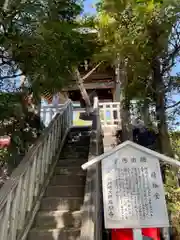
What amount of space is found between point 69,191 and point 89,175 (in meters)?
0.55

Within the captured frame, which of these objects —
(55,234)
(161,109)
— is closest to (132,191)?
(55,234)

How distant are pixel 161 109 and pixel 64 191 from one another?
2189 millimetres

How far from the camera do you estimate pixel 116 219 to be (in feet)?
11.6

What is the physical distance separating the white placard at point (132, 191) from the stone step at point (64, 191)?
1.80 m

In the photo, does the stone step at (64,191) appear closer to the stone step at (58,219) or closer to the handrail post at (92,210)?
the handrail post at (92,210)

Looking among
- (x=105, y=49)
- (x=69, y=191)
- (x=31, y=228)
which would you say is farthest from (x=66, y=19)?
(x=31, y=228)

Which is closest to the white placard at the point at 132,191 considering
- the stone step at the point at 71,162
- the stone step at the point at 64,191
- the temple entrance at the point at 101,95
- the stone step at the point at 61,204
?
the stone step at the point at 61,204

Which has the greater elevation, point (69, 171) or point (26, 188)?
point (69, 171)

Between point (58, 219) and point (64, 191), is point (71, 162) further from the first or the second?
point (58, 219)

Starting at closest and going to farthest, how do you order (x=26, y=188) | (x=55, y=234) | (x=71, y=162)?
1. (x=55, y=234)
2. (x=26, y=188)
3. (x=71, y=162)

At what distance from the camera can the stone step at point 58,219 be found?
4699 mm

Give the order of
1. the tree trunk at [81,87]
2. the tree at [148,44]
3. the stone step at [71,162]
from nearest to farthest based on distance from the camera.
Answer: the tree at [148,44], the stone step at [71,162], the tree trunk at [81,87]

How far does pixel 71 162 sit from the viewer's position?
693 centimetres

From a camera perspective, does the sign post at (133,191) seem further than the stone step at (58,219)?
No
